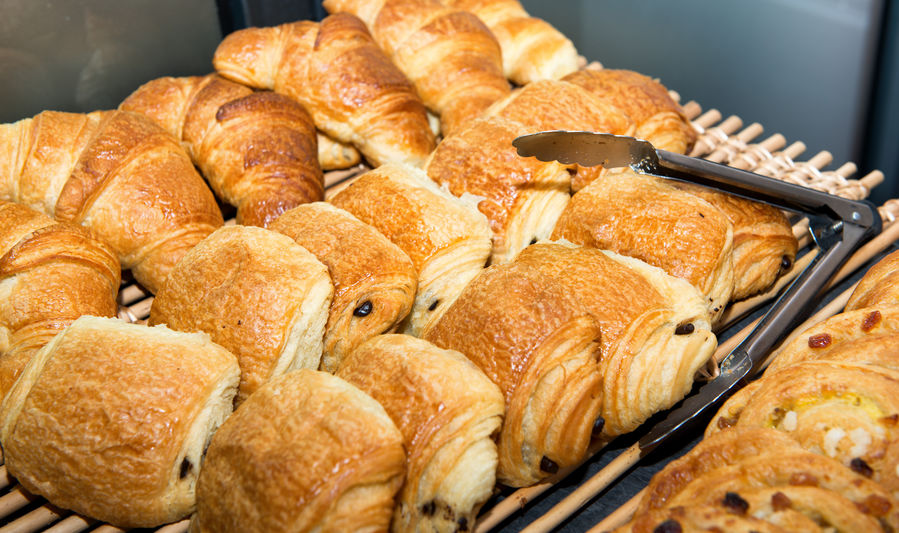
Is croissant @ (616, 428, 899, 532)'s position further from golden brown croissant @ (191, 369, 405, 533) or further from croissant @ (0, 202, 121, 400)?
croissant @ (0, 202, 121, 400)

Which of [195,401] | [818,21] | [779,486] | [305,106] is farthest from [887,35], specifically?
→ [195,401]

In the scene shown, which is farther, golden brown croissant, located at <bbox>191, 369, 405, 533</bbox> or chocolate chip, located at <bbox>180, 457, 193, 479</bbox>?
chocolate chip, located at <bbox>180, 457, 193, 479</bbox>

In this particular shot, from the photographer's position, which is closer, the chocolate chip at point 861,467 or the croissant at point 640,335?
the chocolate chip at point 861,467

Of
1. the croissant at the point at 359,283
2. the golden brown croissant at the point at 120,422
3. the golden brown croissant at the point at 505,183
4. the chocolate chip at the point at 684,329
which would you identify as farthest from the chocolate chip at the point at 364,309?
the chocolate chip at the point at 684,329

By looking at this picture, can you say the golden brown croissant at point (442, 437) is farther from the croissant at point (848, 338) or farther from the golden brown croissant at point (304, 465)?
the croissant at point (848, 338)

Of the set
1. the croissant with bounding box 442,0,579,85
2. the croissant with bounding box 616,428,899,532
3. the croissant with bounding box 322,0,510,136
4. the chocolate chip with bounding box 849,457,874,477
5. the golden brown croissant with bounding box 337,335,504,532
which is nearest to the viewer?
the croissant with bounding box 616,428,899,532

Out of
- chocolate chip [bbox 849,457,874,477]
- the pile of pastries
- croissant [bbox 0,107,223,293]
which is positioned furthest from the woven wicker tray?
chocolate chip [bbox 849,457,874,477]

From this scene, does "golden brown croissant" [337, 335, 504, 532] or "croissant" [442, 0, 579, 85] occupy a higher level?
"croissant" [442, 0, 579, 85]

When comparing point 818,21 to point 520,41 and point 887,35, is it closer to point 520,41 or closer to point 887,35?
point 887,35
